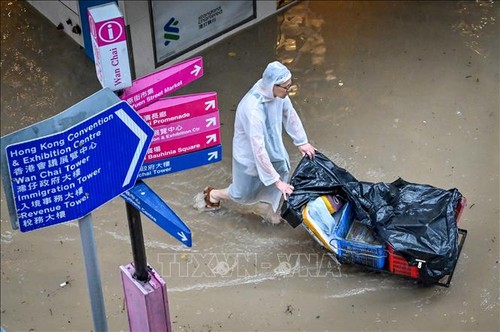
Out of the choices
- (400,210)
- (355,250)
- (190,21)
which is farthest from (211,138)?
(190,21)

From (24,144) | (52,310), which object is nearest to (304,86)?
(52,310)

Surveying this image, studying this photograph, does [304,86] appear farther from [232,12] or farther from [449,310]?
[449,310]

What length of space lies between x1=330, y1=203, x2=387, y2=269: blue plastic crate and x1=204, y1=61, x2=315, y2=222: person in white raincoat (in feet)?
1.69

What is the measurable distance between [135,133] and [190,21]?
5.39 meters

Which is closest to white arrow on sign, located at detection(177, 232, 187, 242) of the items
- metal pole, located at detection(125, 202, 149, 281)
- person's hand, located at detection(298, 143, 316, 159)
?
metal pole, located at detection(125, 202, 149, 281)

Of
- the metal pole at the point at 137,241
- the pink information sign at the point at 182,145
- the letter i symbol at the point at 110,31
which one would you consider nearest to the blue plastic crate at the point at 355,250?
the metal pole at the point at 137,241

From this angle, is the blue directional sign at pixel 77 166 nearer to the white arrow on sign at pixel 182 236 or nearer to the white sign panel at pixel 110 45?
the white sign panel at pixel 110 45

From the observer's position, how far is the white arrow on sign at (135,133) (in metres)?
4.20

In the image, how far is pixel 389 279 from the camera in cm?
741

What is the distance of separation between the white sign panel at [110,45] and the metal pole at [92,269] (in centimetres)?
69

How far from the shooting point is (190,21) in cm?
952

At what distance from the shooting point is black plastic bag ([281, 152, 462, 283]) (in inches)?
273

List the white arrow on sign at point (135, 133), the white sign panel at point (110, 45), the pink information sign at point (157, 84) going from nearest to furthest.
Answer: the white arrow on sign at point (135, 133)
the white sign panel at point (110, 45)
the pink information sign at point (157, 84)

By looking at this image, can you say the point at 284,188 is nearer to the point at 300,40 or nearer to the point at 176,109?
the point at 176,109
